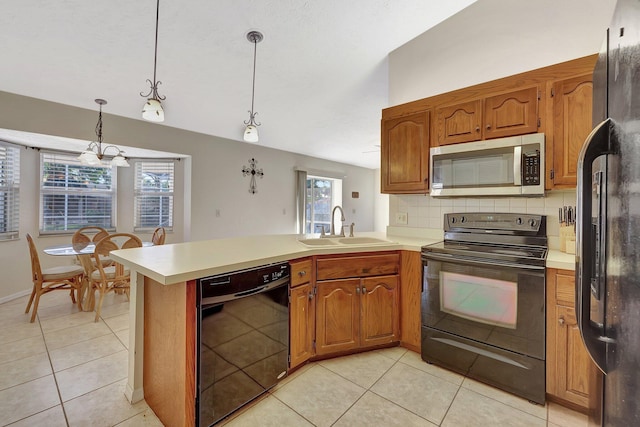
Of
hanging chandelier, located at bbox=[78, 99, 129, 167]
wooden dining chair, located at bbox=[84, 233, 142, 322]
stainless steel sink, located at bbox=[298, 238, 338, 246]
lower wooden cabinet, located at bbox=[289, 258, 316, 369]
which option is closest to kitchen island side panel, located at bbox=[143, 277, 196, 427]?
lower wooden cabinet, located at bbox=[289, 258, 316, 369]

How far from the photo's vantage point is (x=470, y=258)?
180 cm

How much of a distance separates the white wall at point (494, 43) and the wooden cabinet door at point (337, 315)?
7.06 ft

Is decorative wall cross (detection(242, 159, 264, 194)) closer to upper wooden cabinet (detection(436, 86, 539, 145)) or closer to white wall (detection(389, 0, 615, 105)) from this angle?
white wall (detection(389, 0, 615, 105))

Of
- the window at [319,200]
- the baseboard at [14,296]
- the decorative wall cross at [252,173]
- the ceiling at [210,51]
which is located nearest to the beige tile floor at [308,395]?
the baseboard at [14,296]

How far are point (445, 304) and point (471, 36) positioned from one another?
8.09 feet

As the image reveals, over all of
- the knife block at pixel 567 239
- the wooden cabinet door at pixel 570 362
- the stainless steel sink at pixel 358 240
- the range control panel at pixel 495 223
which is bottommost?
the wooden cabinet door at pixel 570 362

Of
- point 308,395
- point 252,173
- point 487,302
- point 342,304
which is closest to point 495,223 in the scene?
point 487,302

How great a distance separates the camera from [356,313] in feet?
6.73

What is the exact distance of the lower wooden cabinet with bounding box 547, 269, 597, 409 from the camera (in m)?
1.48

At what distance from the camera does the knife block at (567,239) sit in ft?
5.75

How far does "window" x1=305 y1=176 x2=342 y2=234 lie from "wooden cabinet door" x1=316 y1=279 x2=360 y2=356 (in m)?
4.19

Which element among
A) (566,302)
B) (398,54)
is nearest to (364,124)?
(398,54)

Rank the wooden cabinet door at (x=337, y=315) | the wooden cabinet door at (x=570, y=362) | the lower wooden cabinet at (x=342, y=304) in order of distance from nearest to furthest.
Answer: the wooden cabinet door at (x=570, y=362), the lower wooden cabinet at (x=342, y=304), the wooden cabinet door at (x=337, y=315)

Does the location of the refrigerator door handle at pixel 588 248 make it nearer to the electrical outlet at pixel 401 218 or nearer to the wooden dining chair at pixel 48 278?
the electrical outlet at pixel 401 218
